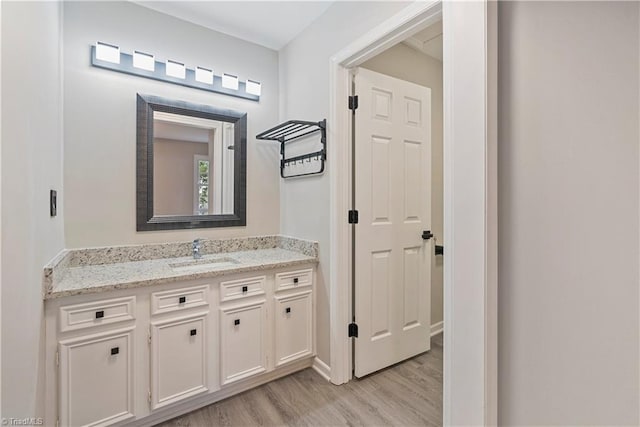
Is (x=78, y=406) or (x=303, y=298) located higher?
(x=303, y=298)

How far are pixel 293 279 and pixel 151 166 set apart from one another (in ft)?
4.21

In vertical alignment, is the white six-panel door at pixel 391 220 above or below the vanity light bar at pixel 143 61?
below

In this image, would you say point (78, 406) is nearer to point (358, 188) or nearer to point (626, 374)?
point (358, 188)

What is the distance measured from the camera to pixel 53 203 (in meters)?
1.56

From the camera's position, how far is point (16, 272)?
0.97 meters

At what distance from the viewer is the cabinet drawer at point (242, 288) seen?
1.83 m

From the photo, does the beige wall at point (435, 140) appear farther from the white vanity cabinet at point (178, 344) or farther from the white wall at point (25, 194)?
the white wall at point (25, 194)

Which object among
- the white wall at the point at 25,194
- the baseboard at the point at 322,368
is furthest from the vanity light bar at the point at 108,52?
the baseboard at the point at 322,368

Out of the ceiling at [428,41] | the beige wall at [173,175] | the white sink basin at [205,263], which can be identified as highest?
the ceiling at [428,41]

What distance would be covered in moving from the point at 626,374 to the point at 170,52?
9.63 feet

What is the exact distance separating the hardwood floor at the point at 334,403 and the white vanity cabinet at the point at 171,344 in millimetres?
98

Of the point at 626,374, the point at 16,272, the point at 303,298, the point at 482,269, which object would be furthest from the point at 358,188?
the point at 16,272

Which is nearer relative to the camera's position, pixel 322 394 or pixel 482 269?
pixel 482 269

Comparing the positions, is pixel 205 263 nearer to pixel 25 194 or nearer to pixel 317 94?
pixel 25 194
